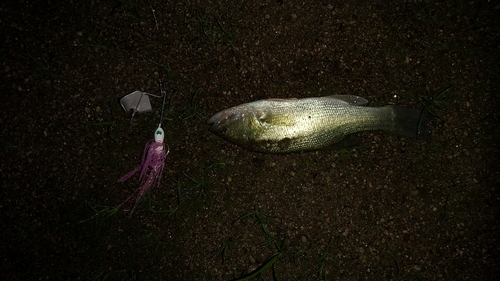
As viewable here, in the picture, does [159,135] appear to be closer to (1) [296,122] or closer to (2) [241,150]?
(2) [241,150]

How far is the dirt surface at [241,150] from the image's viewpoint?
2.87m

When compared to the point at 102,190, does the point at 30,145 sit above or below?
above

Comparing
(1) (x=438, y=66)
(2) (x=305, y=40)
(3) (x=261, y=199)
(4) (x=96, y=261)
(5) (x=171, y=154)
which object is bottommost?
(4) (x=96, y=261)

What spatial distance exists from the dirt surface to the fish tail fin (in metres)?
0.21

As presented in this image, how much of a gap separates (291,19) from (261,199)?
5.55 feet

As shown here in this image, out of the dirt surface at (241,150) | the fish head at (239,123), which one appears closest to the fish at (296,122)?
the fish head at (239,123)

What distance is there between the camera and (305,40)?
2861 millimetres

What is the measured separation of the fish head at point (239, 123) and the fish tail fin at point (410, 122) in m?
1.18

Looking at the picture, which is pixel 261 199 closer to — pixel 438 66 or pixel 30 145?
pixel 438 66

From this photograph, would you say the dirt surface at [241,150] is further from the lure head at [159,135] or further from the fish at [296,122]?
the fish at [296,122]

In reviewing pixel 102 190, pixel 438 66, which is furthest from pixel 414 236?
pixel 102 190

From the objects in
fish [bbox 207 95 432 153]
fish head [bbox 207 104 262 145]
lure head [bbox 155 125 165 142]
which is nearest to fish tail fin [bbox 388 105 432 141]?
fish [bbox 207 95 432 153]

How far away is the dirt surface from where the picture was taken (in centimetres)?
287

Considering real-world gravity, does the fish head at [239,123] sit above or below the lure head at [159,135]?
above
